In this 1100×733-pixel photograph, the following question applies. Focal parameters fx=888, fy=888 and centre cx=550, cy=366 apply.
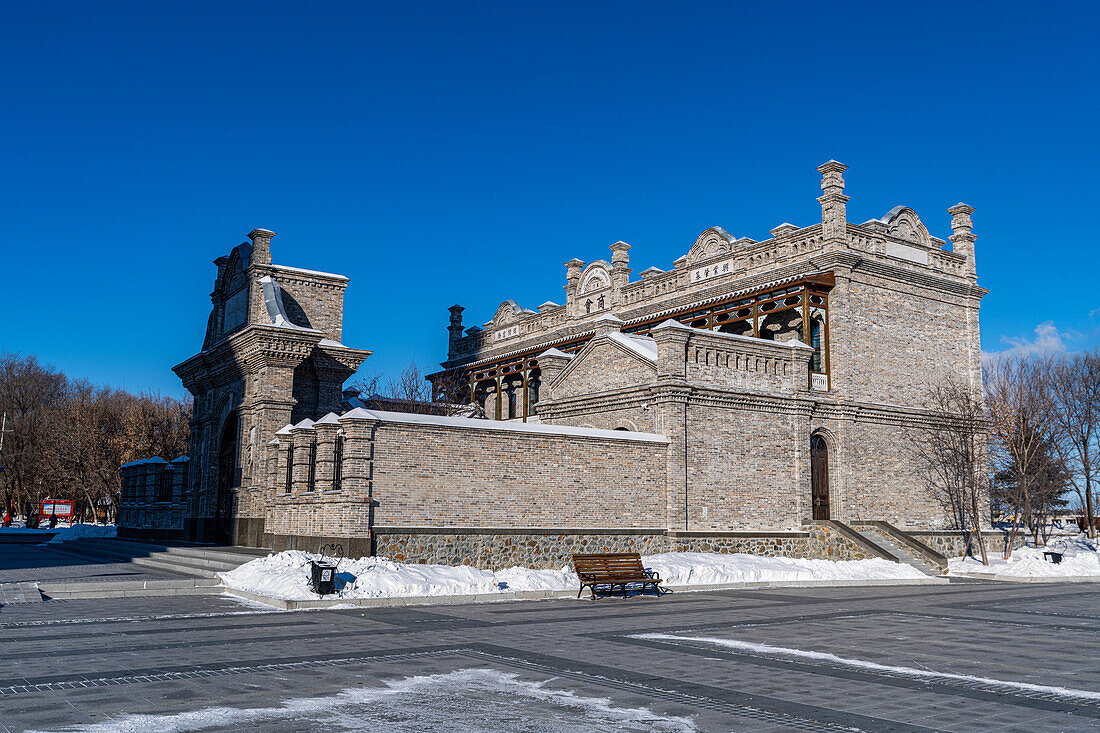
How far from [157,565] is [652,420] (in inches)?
514

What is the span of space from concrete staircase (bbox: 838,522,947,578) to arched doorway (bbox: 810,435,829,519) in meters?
0.99

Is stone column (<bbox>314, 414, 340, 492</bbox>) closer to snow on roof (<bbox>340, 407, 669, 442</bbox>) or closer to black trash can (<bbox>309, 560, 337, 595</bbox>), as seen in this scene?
snow on roof (<bbox>340, 407, 669, 442</bbox>)

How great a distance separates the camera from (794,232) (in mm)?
Answer: 28500

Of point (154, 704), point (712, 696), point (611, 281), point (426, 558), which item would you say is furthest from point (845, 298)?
point (154, 704)

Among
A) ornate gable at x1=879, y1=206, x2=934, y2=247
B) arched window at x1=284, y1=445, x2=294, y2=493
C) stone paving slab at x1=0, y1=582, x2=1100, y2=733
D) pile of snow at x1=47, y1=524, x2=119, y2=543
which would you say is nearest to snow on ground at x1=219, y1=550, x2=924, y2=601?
stone paving slab at x1=0, y1=582, x2=1100, y2=733

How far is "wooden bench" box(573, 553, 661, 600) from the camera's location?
16.5 metres

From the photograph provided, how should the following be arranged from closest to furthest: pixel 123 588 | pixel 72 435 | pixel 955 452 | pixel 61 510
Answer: pixel 123 588 < pixel 955 452 < pixel 72 435 < pixel 61 510

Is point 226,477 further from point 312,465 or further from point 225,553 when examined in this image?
point 312,465

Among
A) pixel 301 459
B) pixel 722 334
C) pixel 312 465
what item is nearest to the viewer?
pixel 301 459

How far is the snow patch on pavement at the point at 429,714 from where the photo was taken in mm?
6430

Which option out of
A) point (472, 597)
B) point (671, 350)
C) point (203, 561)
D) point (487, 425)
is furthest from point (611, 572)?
point (203, 561)

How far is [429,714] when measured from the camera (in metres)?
6.86

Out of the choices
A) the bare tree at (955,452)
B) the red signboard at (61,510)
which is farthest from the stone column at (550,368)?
the red signboard at (61,510)

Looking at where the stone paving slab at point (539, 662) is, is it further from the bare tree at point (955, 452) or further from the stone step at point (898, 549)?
the bare tree at point (955, 452)
